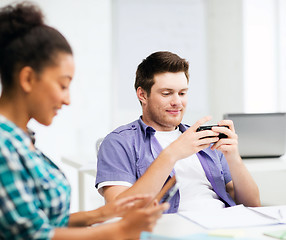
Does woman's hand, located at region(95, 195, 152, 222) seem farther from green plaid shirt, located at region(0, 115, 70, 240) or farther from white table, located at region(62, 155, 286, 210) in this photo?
white table, located at region(62, 155, 286, 210)

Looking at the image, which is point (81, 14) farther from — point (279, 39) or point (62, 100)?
point (62, 100)

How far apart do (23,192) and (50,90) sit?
24 centimetres

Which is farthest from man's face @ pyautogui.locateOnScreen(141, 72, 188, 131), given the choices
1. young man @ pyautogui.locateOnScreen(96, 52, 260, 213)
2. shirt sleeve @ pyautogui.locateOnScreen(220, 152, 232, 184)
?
shirt sleeve @ pyautogui.locateOnScreen(220, 152, 232, 184)

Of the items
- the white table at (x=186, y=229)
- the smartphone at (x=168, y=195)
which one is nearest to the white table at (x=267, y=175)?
the white table at (x=186, y=229)

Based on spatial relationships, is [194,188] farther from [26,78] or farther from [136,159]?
[26,78]

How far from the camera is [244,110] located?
4.10 metres

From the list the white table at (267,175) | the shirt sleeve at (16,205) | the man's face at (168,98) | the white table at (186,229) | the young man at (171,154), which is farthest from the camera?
the white table at (267,175)

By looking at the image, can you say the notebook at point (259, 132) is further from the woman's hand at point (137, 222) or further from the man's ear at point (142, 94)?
the woman's hand at point (137, 222)

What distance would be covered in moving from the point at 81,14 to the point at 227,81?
1658 millimetres

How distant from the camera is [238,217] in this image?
120 cm

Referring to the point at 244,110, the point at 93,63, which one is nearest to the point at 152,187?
the point at 93,63

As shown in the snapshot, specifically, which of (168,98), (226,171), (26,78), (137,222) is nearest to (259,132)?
(226,171)

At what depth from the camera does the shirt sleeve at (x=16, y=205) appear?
2.48ft

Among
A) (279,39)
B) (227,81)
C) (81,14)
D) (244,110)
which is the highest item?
(81,14)
